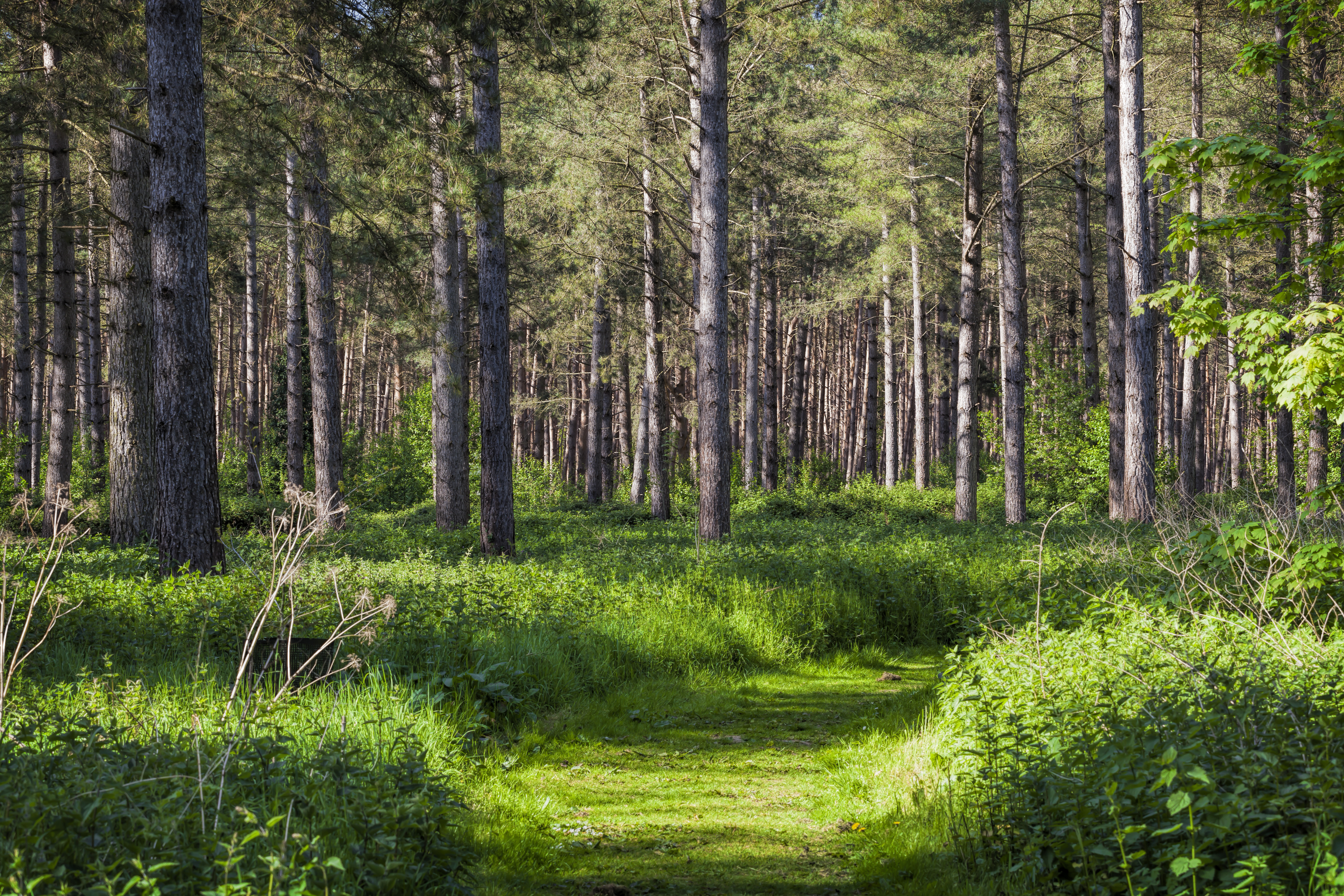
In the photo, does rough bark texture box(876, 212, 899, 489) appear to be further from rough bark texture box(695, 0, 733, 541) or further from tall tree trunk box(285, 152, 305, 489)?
tall tree trunk box(285, 152, 305, 489)

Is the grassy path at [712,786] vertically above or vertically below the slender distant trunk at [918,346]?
below

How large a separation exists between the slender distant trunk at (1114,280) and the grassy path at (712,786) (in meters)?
9.70

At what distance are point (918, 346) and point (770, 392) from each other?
4.53 meters

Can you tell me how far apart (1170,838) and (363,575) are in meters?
7.41

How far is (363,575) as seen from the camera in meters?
8.81

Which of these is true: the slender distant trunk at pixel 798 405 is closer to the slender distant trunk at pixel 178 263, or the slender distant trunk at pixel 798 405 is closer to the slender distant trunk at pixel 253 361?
the slender distant trunk at pixel 253 361

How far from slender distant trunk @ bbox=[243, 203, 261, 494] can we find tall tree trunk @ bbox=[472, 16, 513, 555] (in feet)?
39.2

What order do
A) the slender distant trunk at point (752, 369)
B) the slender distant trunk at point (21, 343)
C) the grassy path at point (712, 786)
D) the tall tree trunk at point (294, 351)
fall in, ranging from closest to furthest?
the grassy path at point (712, 786) < the slender distant trunk at point (21, 343) < the tall tree trunk at point (294, 351) < the slender distant trunk at point (752, 369)

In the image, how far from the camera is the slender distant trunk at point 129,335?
1145cm

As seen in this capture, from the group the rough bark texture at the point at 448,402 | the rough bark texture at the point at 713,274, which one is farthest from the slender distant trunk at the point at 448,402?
the rough bark texture at the point at 713,274

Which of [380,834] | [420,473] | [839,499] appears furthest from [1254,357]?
[420,473]

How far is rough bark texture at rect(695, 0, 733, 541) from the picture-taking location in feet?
38.8

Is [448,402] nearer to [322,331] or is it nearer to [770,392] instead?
[322,331]

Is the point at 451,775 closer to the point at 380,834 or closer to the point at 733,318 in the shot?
the point at 380,834
